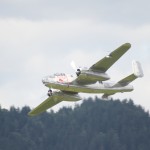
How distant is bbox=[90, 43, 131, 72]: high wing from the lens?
117m

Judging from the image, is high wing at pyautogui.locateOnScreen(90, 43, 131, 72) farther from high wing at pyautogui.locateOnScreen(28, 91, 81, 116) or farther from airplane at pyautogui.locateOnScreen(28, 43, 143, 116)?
high wing at pyautogui.locateOnScreen(28, 91, 81, 116)

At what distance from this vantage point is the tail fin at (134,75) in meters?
124

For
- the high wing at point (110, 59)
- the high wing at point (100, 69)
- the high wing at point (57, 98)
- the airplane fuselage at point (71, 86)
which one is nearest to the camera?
the high wing at point (110, 59)

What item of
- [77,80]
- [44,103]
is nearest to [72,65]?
[77,80]

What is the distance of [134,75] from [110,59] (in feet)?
23.4

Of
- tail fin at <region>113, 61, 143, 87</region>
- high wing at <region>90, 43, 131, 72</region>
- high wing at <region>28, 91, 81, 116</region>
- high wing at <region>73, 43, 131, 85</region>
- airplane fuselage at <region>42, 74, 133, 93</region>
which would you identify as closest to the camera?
high wing at <region>90, 43, 131, 72</region>

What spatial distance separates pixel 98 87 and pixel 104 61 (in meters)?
5.13

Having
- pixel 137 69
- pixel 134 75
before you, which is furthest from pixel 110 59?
pixel 137 69

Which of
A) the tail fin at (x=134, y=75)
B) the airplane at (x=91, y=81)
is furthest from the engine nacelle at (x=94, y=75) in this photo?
the tail fin at (x=134, y=75)

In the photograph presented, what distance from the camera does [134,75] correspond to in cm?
12462

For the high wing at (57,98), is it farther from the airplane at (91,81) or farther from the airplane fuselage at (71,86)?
the airplane fuselage at (71,86)

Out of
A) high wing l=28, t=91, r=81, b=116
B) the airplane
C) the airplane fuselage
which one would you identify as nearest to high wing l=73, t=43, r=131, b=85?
the airplane

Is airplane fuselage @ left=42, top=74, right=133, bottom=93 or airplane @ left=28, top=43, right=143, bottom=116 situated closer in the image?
airplane @ left=28, top=43, right=143, bottom=116

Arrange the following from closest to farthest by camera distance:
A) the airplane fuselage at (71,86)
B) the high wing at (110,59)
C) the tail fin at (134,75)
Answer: the high wing at (110,59) → the airplane fuselage at (71,86) → the tail fin at (134,75)
